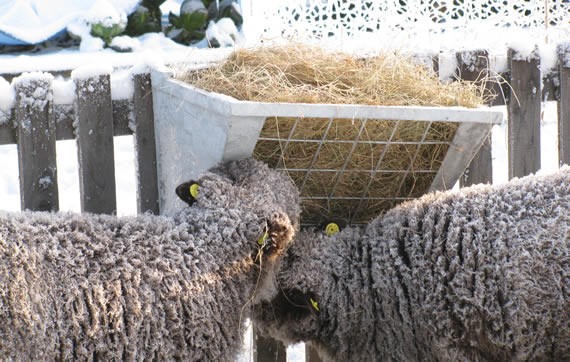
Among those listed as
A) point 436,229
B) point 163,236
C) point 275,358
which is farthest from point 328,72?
point 275,358

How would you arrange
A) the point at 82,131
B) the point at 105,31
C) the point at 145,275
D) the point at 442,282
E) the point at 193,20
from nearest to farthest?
the point at 145,275
the point at 442,282
the point at 82,131
the point at 105,31
the point at 193,20

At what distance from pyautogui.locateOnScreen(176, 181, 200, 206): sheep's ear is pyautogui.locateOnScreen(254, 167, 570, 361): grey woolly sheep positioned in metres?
0.43

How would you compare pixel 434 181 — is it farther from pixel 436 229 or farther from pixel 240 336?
pixel 240 336

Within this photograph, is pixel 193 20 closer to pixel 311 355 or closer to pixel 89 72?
pixel 89 72

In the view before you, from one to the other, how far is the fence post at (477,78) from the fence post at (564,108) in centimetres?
38

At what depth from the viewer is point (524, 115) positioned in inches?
163

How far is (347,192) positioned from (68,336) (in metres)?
1.32

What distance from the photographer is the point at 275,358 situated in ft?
12.9

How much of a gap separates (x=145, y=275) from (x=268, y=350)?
131 cm

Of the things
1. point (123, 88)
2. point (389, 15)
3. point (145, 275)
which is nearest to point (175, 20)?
point (389, 15)

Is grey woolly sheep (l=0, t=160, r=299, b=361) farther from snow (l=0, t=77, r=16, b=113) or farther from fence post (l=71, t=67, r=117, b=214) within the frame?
snow (l=0, t=77, r=16, b=113)

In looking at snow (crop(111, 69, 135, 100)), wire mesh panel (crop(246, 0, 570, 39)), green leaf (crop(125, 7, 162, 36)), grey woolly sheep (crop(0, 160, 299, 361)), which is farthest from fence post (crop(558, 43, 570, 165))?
green leaf (crop(125, 7, 162, 36))

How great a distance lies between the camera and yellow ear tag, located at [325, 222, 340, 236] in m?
3.37

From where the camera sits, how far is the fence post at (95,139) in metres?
3.56
